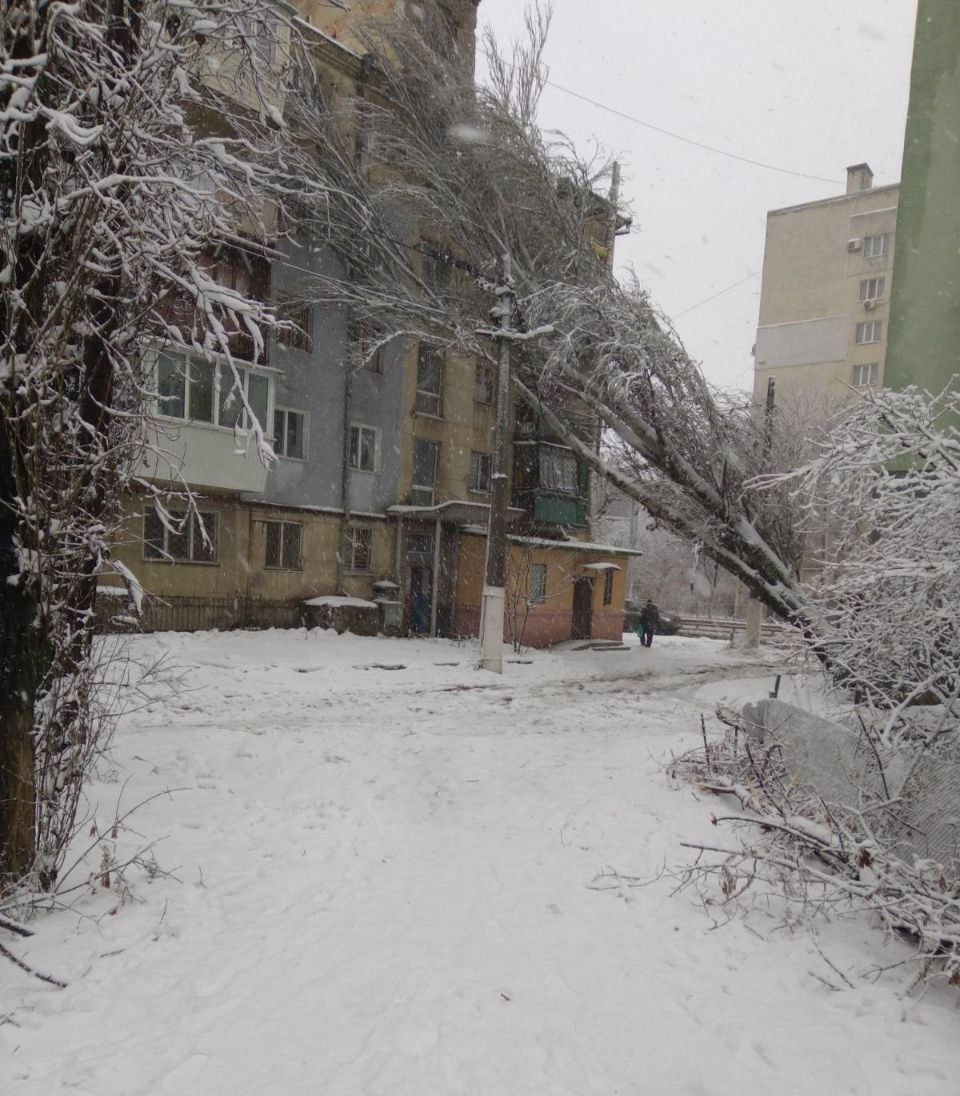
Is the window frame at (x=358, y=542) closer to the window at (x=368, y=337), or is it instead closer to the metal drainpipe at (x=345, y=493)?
the metal drainpipe at (x=345, y=493)

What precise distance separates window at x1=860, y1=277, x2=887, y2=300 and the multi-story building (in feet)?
78.1

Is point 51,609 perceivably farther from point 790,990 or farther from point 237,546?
point 237,546

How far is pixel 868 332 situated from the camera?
128 feet

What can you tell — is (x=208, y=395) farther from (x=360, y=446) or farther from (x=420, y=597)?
(x=420, y=597)

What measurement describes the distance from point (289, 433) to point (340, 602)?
4591 millimetres

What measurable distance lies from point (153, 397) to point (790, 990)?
5158 mm

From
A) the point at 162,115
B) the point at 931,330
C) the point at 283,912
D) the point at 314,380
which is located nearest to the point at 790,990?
the point at 283,912

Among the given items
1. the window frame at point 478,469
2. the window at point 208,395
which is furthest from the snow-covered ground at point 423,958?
the window frame at point 478,469

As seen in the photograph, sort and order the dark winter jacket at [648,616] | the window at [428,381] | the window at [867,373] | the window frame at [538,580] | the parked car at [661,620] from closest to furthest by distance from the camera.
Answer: the window at [428,381] → the window frame at [538,580] → the dark winter jacket at [648,616] → the parked car at [661,620] → the window at [867,373]

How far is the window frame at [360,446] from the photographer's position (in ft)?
68.5

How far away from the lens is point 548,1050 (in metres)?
3.39

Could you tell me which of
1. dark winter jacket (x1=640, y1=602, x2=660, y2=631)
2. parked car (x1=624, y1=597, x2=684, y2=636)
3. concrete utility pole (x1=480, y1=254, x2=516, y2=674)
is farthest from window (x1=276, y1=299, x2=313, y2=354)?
parked car (x1=624, y1=597, x2=684, y2=636)

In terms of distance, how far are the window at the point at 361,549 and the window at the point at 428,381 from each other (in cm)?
422

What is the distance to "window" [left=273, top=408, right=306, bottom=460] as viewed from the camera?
19188 mm
